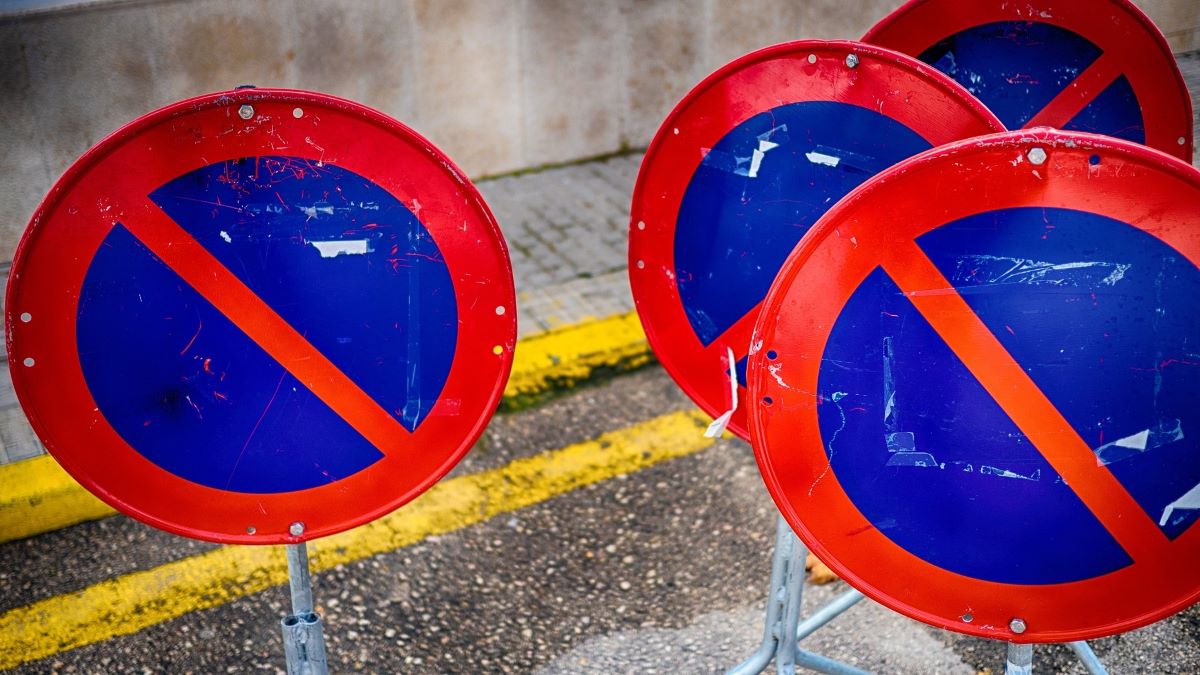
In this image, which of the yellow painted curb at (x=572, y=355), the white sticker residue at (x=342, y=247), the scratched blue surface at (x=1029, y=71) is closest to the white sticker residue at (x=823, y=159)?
the scratched blue surface at (x=1029, y=71)

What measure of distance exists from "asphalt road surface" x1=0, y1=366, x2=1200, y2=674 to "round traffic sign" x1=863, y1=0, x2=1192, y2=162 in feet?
4.88

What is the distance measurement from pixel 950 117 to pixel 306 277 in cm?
108

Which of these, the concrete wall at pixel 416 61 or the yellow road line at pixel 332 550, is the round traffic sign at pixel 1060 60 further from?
the concrete wall at pixel 416 61

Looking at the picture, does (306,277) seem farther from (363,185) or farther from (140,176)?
(140,176)

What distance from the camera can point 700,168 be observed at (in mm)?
2094

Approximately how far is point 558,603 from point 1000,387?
1.94 m

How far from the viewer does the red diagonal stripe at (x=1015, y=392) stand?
1.53 metres

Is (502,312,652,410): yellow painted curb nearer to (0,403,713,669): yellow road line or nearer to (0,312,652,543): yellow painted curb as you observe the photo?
(0,312,652,543): yellow painted curb

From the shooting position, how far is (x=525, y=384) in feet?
13.6

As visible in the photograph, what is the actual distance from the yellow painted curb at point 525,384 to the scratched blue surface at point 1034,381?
237 centimetres

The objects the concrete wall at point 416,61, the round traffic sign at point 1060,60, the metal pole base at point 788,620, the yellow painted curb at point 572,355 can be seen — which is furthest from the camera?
the concrete wall at point 416,61

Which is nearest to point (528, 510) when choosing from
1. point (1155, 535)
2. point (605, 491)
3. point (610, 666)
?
point (605, 491)

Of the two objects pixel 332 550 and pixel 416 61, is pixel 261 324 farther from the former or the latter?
pixel 416 61

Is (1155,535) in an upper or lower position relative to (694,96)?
lower
